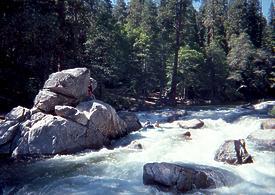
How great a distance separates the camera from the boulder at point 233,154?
1388cm

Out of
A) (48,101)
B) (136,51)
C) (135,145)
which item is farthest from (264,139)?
(136,51)

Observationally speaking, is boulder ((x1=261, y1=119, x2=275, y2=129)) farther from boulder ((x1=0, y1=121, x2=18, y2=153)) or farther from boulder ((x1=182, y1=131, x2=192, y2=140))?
boulder ((x1=0, y1=121, x2=18, y2=153))

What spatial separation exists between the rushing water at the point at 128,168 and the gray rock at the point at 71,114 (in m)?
1.82

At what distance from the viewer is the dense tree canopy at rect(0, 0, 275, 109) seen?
86.0 ft

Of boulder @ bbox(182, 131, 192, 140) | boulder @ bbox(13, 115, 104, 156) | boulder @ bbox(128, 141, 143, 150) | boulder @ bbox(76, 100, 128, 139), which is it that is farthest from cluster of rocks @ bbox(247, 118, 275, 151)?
boulder @ bbox(13, 115, 104, 156)

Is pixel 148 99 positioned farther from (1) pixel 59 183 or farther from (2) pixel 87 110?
(1) pixel 59 183

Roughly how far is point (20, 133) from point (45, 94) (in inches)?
112

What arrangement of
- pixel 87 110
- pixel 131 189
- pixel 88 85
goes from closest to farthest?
pixel 131 189, pixel 87 110, pixel 88 85

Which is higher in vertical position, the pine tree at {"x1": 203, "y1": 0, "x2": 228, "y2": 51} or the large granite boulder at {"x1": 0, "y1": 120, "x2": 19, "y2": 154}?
the pine tree at {"x1": 203, "y1": 0, "x2": 228, "y2": 51}

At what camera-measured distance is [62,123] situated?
17.1m

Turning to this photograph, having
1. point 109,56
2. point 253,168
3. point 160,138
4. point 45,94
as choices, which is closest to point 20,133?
point 45,94

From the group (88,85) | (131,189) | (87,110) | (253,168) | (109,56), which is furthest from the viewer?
(109,56)

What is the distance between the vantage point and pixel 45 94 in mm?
A: 19094

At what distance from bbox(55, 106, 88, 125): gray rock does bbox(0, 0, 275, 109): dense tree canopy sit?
8490mm
